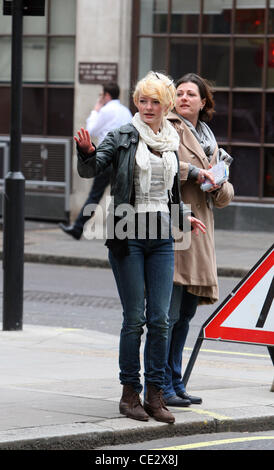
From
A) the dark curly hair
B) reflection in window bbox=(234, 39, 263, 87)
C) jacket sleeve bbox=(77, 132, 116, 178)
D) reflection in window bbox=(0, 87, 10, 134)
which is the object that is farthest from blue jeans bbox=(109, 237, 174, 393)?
reflection in window bbox=(0, 87, 10, 134)

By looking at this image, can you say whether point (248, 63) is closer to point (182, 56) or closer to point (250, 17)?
point (250, 17)

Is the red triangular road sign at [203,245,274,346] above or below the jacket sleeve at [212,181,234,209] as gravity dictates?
below

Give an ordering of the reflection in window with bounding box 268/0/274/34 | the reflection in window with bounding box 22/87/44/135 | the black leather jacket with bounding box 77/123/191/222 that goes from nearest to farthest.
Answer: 1. the black leather jacket with bounding box 77/123/191/222
2. the reflection in window with bounding box 268/0/274/34
3. the reflection in window with bounding box 22/87/44/135

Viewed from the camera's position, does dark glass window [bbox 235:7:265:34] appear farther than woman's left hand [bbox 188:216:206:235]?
Yes

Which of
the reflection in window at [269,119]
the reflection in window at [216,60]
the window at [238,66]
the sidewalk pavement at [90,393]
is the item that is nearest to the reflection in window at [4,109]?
the window at [238,66]

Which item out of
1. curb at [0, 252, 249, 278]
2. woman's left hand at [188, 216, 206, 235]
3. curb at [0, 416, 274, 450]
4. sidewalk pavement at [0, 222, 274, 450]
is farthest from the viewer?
curb at [0, 252, 249, 278]

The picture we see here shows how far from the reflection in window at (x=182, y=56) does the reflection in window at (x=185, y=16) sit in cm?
18

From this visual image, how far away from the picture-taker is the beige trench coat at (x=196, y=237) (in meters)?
6.72

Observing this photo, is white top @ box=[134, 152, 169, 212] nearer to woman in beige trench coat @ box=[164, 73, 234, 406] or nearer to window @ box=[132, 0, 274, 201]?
woman in beige trench coat @ box=[164, 73, 234, 406]

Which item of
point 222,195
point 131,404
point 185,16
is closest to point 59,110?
point 185,16

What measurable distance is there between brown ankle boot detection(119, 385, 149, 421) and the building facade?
37.2 ft

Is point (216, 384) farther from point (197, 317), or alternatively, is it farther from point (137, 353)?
point (197, 317)

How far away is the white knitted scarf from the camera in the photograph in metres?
6.21

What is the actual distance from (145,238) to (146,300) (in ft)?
1.11
